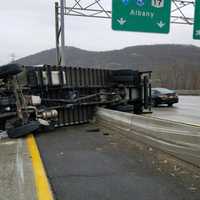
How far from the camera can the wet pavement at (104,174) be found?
4.59m

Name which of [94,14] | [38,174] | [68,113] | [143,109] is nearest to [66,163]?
[38,174]

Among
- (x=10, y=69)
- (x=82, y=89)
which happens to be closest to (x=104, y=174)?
(x=10, y=69)

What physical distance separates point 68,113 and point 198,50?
401ft

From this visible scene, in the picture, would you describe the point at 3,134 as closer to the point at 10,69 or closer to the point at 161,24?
the point at 10,69

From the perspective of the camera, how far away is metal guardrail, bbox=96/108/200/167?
19.5 feet

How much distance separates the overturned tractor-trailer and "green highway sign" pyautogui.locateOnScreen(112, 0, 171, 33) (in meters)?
3.37

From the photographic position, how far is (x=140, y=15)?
1877cm

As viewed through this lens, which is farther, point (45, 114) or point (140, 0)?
point (140, 0)

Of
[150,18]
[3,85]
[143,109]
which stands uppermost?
[150,18]

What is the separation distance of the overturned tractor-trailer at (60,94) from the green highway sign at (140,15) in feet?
11.1

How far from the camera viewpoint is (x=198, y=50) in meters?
128

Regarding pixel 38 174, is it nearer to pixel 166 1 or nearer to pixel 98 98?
pixel 98 98

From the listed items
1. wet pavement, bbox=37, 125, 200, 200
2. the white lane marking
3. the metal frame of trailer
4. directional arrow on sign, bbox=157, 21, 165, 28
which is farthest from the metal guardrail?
directional arrow on sign, bbox=157, 21, 165, 28

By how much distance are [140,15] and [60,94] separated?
8187 mm
